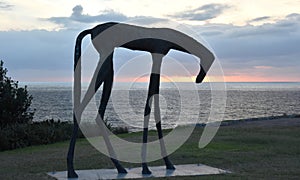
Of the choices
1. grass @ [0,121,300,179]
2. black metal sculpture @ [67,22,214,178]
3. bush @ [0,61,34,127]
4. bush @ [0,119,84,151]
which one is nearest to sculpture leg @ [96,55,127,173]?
black metal sculpture @ [67,22,214,178]

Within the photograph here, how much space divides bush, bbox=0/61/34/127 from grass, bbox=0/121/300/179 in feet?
16.2

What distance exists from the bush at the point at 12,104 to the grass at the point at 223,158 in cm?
493

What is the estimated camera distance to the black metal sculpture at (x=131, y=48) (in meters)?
8.48

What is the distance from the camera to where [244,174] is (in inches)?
353

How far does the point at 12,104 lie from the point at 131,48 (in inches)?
447

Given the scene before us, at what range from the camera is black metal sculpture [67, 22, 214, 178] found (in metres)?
8.48

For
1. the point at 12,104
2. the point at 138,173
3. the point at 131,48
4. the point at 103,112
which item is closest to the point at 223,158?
the point at 138,173

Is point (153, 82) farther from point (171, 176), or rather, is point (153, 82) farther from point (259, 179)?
point (259, 179)

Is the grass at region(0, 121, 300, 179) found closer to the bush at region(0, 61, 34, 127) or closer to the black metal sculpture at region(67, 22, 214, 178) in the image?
the black metal sculpture at region(67, 22, 214, 178)

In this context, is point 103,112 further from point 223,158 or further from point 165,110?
point 165,110

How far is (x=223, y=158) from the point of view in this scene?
11.2 meters

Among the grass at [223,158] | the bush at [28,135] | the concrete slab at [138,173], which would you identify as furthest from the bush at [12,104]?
the concrete slab at [138,173]

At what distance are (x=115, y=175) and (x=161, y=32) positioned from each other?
2987mm

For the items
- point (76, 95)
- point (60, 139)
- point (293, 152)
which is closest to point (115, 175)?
point (76, 95)
